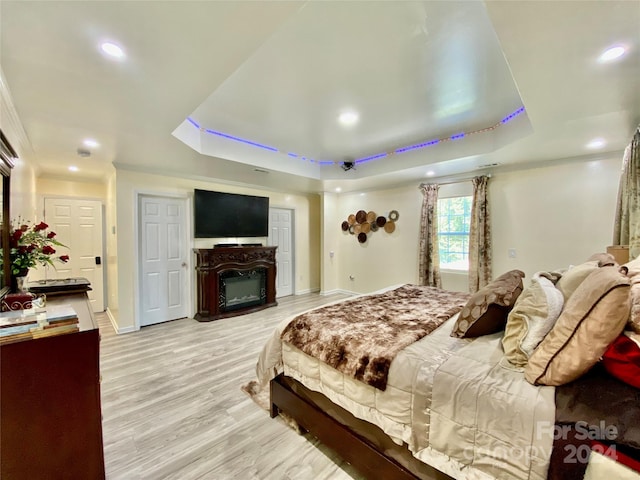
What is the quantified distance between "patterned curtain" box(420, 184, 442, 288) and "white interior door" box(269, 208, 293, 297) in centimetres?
283

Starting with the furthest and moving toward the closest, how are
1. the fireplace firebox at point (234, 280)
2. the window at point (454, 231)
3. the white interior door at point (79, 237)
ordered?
the window at point (454, 231) < the fireplace firebox at point (234, 280) < the white interior door at point (79, 237)

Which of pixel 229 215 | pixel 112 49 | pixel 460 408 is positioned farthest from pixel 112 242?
pixel 460 408

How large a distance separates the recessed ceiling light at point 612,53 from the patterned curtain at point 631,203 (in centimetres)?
141

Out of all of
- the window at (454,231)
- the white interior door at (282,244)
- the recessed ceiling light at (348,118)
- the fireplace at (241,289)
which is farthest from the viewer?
the white interior door at (282,244)

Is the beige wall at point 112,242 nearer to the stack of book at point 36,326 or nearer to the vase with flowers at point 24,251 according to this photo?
the vase with flowers at point 24,251

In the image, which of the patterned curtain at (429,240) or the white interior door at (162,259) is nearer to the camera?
the white interior door at (162,259)

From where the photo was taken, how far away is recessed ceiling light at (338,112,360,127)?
9.82ft

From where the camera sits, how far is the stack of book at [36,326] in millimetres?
1203

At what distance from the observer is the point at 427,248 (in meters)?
4.72

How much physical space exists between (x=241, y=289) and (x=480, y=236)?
13.6ft

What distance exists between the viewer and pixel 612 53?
1.49m

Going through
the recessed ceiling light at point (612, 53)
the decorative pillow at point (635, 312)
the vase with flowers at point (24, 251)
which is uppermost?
the recessed ceiling light at point (612, 53)

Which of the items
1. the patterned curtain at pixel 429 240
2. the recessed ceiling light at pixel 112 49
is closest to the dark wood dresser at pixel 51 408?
the recessed ceiling light at pixel 112 49

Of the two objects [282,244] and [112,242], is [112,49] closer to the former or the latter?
[112,242]
